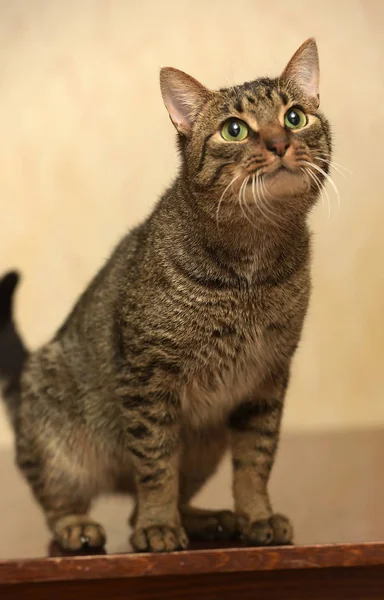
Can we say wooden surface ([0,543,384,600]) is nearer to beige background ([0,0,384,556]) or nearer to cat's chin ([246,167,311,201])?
cat's chin ([246,167,311,201])

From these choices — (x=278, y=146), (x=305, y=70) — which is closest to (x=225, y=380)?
(x=278, y=146)

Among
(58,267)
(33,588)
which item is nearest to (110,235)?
(58,267)

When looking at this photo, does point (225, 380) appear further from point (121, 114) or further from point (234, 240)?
point (121, 114)

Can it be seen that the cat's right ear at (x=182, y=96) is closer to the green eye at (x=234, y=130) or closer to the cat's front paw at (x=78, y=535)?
the green eye at (x=234, y=130)

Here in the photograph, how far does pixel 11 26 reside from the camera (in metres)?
1.59

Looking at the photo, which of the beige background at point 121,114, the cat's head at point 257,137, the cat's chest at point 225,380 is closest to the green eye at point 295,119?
the cat's head at point 257,137

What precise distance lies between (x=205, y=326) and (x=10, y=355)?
1.69 feet

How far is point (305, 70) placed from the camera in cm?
96

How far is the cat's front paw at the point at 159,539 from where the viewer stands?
888 mm

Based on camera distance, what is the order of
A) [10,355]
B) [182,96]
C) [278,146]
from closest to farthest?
[278,146], [182,96], [10,355]

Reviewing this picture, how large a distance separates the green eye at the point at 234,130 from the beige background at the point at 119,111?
0.74 meters

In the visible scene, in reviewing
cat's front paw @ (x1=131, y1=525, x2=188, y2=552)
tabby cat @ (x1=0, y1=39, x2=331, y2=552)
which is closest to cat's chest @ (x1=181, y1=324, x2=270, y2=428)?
tabby cat @ (x1=0, y1=39, x2=331, y2=552)

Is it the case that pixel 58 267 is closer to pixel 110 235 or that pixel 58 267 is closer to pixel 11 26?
pixel 110 235

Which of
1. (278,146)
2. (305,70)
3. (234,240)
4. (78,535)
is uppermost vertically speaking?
(305,70)
